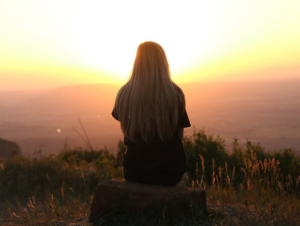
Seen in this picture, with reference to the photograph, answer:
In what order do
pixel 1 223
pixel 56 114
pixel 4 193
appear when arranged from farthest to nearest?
pixel 56 114 → pixel 4 193 → pixel 1 223

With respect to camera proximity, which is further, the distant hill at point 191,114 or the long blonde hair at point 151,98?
the distant hill at point 191,114

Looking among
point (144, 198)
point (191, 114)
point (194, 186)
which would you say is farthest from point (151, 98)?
point (191, 114)

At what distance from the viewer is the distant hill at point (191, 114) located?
3007 inches

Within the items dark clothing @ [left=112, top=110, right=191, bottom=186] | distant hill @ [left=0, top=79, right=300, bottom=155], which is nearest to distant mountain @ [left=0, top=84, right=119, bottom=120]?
distant hill @ [left=0, top=79, right=300, bottom=155]

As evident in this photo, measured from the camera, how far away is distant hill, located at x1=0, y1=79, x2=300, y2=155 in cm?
7638

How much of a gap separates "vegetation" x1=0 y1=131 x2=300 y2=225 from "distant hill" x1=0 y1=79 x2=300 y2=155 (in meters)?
54.4

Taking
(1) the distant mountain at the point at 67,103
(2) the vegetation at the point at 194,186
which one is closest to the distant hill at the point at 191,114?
(1) the distant mountain at the point at 67,103

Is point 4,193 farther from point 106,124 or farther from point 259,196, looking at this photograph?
point 106,124

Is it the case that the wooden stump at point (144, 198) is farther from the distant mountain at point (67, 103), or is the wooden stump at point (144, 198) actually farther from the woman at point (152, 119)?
the distant mountain at point (67, 103)

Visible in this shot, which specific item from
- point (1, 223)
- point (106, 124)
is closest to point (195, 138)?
point (1, 223)

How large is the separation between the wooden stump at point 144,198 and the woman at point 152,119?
21 centimetres

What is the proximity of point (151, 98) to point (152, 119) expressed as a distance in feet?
0.81

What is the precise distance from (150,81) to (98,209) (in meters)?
1.58

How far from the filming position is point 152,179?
4.03 m
